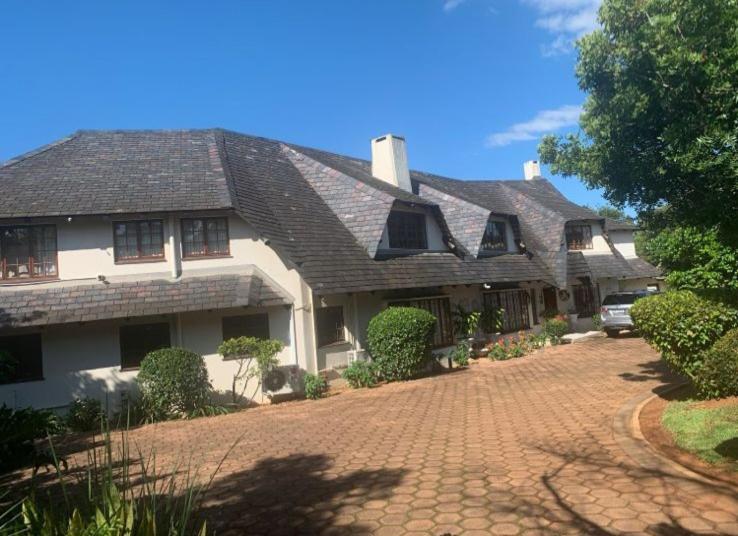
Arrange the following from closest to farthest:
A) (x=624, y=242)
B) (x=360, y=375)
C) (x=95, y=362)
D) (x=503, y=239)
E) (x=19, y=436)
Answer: (x=19, y=436) < (x=95, y=362) < (x=360, y=375) < (x=503, y=239) < (x=624, y=242)

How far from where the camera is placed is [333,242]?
55.0 feet

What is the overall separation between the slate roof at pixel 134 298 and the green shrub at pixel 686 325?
9.27 meters

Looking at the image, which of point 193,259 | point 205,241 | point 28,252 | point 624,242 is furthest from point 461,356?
point 624,242

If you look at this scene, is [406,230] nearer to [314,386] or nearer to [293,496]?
[314,386]

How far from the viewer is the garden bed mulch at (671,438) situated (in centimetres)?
567

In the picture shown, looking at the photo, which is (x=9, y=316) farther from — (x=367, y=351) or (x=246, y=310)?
(x=367, y=351)

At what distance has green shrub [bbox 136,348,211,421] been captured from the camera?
12.6m

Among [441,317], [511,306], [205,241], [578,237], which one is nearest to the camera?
[205,241]

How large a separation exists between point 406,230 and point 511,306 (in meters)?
6.86

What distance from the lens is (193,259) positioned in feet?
48.9

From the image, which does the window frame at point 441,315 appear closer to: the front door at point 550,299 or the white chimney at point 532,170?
the front door at point 550,299

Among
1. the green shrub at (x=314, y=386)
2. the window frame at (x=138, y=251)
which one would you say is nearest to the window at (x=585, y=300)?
the green shrub at (x=314, y=386)

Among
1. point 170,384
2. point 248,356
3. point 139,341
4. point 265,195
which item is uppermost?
point 265,195

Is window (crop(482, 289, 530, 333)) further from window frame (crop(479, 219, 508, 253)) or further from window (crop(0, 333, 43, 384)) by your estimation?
window (crop(0, 333, 43, 384))
